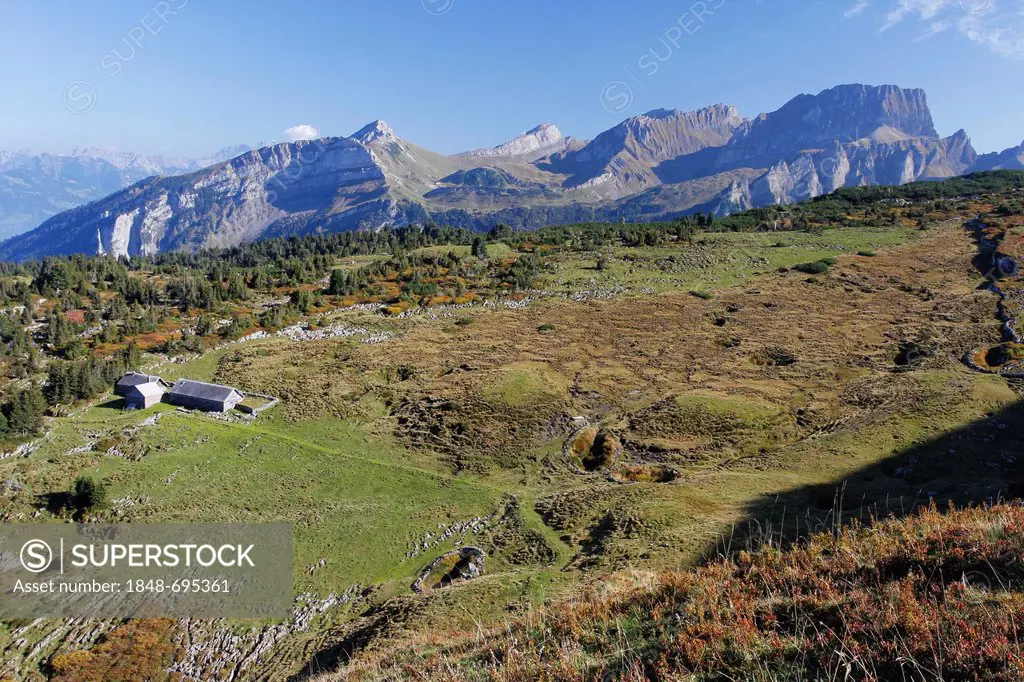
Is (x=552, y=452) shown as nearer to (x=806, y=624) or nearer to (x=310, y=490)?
(x=310, y=490)

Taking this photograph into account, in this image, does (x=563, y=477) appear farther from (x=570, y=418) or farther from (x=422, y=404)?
(x=422, y=404)

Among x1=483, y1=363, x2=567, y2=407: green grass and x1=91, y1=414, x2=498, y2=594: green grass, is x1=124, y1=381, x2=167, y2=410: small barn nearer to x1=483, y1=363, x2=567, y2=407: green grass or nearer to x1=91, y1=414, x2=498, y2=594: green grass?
x1=91, y1=414, x2=498, y2=594: green grass

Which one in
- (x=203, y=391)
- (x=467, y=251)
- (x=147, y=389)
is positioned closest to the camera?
(x=147, y=389)

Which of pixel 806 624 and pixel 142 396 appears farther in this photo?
pixel 142 396

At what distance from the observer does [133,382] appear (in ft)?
155

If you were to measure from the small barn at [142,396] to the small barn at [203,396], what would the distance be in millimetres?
1248

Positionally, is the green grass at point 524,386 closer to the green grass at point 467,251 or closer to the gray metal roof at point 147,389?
the gray metal roof at point 147,389

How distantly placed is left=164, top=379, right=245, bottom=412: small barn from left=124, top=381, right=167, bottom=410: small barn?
125 centimetres

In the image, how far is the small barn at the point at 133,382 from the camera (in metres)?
47.1

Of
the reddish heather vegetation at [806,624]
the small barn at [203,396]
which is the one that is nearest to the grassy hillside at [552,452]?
the reddish heather vegetation at [806,624]

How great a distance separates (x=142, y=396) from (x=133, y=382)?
201cm

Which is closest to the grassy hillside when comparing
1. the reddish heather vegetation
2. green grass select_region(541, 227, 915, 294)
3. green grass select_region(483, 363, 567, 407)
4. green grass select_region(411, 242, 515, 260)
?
the reddish heather vegetation

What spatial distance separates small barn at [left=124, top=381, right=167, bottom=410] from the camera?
46562mm

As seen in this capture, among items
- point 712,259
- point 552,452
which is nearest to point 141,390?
point 552,452
